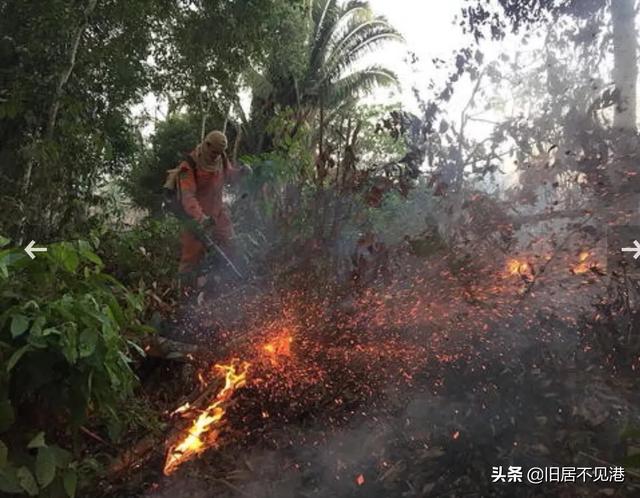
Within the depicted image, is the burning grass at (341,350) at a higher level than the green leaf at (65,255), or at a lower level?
lower

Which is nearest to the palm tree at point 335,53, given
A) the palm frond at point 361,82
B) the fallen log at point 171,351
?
the palm frond at point 361,82

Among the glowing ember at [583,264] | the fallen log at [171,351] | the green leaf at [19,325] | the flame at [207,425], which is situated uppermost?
the glowing ember at [583,264]

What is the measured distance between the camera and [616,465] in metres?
2.73

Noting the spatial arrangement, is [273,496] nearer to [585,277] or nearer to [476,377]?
[476,377]

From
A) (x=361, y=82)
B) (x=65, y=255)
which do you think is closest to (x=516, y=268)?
(x=65, y=255)

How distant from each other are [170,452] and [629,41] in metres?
6.35

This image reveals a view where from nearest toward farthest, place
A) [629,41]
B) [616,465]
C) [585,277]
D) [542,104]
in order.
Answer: [616,465], [585,277], [629,41], [542,104]

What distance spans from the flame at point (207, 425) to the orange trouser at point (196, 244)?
207 cm

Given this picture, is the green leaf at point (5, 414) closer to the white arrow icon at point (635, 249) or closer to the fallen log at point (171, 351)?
the fallen log at point (171, 351)

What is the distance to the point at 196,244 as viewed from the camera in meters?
5.63

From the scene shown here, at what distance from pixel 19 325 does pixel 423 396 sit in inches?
97.5

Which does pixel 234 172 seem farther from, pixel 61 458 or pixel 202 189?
pixel 61 458

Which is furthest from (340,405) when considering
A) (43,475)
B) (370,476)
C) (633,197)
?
(633,197)

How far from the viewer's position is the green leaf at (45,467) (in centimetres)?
195
